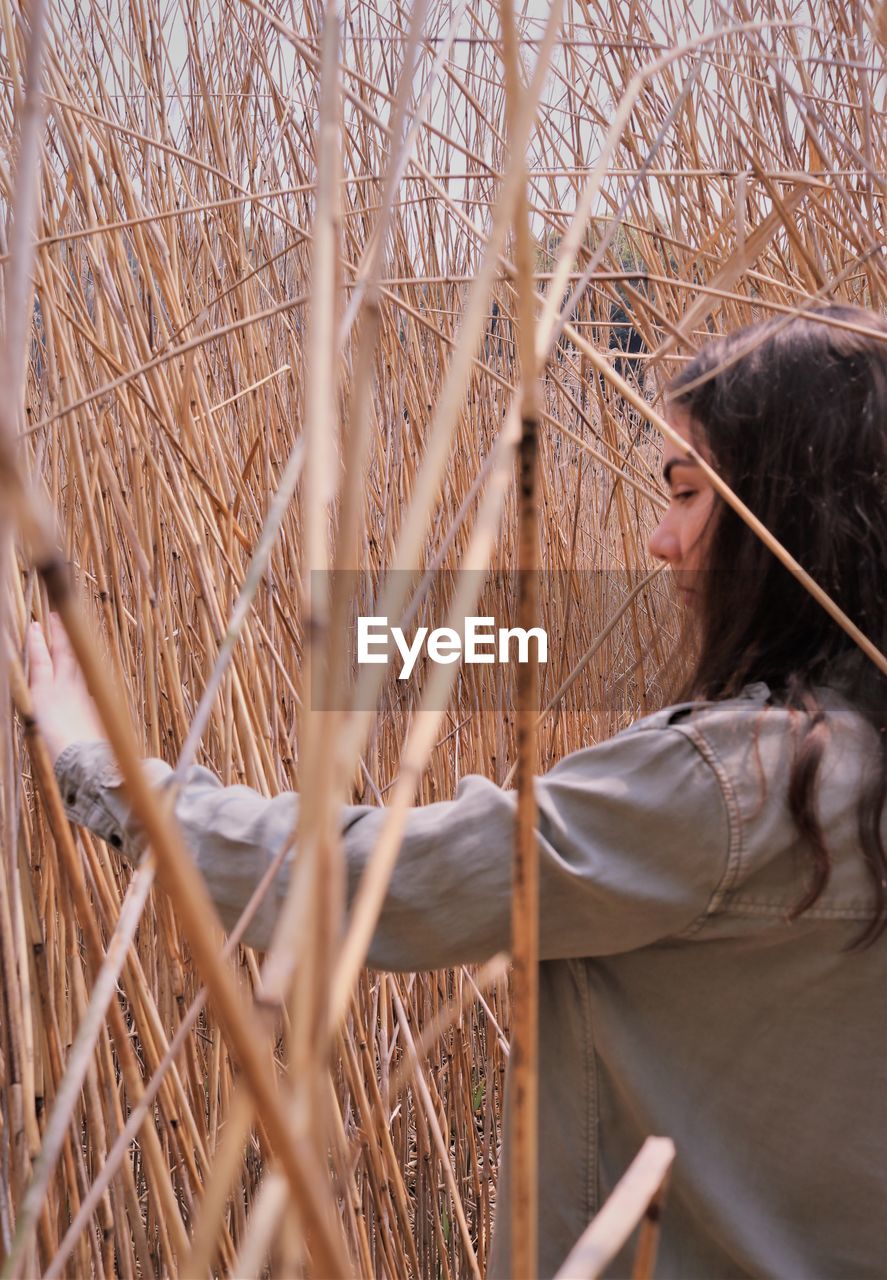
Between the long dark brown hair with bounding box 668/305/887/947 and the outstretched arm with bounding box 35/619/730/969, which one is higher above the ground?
the long dark brown hair with bounding box 668/305/887/947

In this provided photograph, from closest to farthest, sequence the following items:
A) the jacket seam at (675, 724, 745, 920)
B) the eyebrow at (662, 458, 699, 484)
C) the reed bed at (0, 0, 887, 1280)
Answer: the reed bed at (0, 0, 887, 1280) → the jacket seam at (675, 724, 745, 920) → the eyebrow at (662, 458, 699, 484)

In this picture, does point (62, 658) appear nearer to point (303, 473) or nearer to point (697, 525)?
point (697, 525)

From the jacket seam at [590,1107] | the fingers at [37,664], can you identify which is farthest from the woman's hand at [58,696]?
the jacket seam at [590,1107]

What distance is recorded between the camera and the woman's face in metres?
0.60

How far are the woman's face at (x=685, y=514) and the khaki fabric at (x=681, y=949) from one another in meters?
0.09

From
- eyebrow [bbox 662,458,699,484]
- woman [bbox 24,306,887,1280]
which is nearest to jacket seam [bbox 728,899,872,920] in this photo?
woman [bbox 24,306,887,1280]

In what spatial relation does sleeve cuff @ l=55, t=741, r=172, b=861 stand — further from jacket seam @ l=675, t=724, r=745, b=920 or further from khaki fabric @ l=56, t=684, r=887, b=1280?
jacket seam @ l=675, t=724, r=745, b=920

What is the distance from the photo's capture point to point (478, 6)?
135 centimetres

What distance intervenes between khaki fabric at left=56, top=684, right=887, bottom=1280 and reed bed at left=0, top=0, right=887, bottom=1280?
0.08m

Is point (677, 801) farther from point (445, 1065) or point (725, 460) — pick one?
point (445, 1065)

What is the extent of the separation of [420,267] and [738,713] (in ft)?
3.13

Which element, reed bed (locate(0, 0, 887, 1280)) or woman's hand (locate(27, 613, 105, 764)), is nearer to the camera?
reed bed (locate(0, 0, 887, 1280))

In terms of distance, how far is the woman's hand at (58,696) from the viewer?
0.55 metres

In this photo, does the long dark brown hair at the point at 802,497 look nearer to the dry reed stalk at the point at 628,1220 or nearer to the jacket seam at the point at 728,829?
the jacket seam at the point at 728,829
